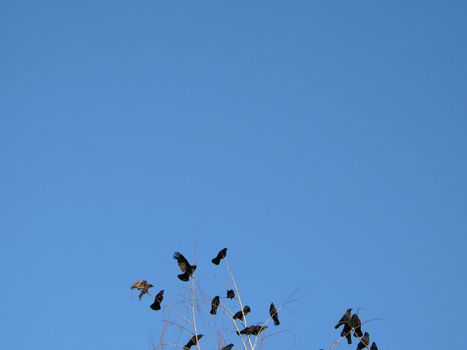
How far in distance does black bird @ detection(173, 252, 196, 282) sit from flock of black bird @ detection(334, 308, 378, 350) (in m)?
1.62

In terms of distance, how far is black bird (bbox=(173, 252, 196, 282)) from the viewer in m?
12.3

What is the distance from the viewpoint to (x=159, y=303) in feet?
40.6

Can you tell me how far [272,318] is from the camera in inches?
484

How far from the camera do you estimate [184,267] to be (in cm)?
1234

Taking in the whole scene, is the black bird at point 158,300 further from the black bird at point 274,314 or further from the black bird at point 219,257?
the black bird at point 274,314

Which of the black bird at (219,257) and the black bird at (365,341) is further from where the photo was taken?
the black bird at (219,257)

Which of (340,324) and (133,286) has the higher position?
(133,286)

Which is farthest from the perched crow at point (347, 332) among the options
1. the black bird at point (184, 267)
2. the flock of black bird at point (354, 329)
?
the black bird at point (184, 267)

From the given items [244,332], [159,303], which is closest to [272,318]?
[244,332]

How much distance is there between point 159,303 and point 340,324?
191 cm

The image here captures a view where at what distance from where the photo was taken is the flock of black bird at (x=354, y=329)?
39.3 ft

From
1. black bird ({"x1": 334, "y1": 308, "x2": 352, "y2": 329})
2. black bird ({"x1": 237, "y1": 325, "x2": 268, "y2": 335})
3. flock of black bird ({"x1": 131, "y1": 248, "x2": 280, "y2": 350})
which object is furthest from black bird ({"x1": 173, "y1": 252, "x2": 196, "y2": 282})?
black bird ({"x1": 334, "y1": 308, "x2": 352, "y2": 329})

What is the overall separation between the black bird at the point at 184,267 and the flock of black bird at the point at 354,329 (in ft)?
5.30

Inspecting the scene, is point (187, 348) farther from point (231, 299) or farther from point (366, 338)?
point (366, 338)
